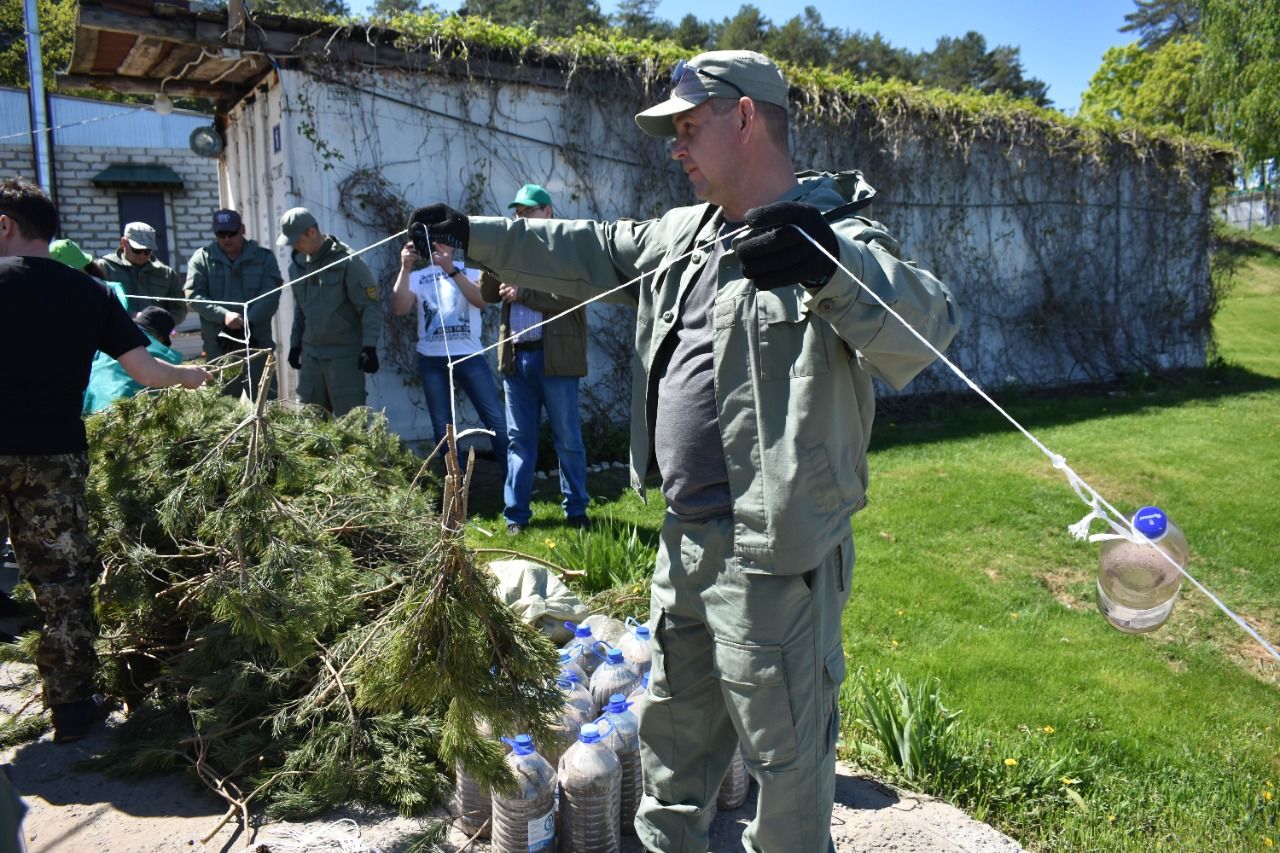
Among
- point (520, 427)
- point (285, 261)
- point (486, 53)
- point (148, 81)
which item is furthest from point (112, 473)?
point (148, 81)

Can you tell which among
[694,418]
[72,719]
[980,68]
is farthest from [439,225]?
[980,68]

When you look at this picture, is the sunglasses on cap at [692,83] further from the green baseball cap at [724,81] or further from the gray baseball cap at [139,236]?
the gray baseball cap at [139,236]

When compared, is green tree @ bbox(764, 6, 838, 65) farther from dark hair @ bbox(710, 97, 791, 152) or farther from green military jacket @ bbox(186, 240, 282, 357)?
dark hair @ bbox(710, 97, 791, 152)

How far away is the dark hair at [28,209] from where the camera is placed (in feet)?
11.0

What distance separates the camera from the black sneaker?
347 cm

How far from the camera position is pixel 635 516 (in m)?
6.11

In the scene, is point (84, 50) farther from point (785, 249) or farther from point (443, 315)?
point (785, 249)

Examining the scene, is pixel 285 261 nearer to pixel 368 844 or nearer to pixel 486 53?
pixel 486 53

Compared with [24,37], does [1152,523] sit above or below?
below

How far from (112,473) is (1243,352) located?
58.3ft

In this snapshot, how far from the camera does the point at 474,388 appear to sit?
6336mm

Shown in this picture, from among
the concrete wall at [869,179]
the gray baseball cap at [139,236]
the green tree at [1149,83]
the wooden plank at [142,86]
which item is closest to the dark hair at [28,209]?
the gray baseball cap at [139,236]

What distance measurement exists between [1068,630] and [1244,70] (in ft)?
68.9

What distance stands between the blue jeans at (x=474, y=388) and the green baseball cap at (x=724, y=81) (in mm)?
4148
